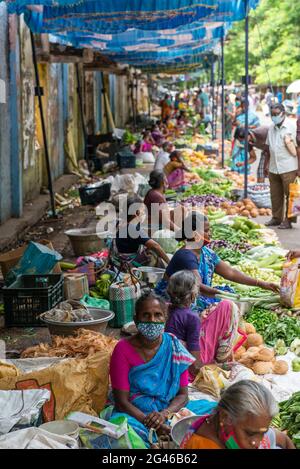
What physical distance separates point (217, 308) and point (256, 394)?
231cm

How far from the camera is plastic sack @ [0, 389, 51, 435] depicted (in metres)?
3.89

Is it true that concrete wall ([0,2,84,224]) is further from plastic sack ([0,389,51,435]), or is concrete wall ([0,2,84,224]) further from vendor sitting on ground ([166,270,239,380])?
plastic sack ([0,389,51,435])

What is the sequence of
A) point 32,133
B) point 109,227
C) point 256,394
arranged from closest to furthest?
point 256,394 → point 109,227 → point 32,133

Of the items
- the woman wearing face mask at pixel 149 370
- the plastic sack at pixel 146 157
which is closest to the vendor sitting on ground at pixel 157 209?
the woman wearing face mask at pixel 149 370

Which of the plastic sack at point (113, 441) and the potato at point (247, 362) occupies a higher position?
the plastic sack at point (113, 441)

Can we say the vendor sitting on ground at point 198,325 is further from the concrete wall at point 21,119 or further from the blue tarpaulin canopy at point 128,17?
the concrete wall at point 21,119

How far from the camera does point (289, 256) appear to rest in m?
6.75

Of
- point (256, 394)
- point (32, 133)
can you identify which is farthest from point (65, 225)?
point (256, 394)

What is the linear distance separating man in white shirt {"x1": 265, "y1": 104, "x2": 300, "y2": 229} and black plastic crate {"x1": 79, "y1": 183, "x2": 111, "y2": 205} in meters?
3.45

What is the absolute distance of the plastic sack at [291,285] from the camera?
662 cm

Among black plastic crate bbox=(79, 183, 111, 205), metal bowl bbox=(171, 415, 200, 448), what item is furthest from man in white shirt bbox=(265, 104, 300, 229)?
metal bowl bbox=(171, 415, 200, 448)

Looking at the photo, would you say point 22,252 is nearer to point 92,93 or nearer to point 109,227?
point 109,227

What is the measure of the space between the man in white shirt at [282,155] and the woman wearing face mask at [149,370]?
24.6 ft

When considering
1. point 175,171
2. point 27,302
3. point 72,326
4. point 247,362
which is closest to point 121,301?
point 27,302
